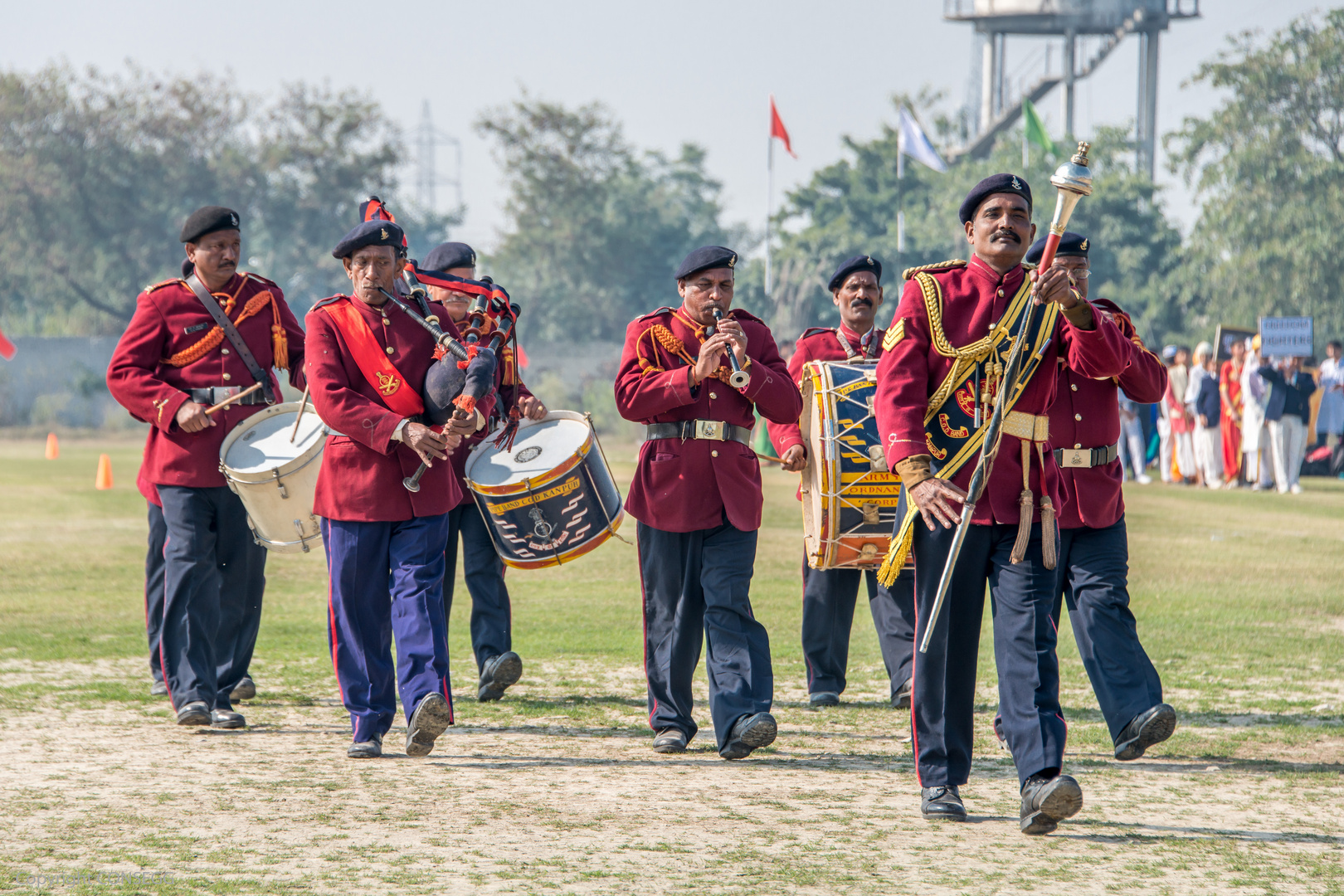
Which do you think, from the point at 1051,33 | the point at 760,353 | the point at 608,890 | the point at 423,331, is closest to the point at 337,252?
the point at 423,331

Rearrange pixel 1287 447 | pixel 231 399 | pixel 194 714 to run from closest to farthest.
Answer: pixel 194 714
pixel 231 399
pixel 1287 447

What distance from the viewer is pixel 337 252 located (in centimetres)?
632

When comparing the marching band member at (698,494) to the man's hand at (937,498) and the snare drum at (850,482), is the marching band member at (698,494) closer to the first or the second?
the snare drum at (850,482)

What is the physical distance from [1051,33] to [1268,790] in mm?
54879

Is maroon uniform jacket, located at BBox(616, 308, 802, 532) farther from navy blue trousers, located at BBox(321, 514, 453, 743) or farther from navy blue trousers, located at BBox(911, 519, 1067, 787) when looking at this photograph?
navy blue trousers, located at BBox(911, 519, 1067, 787)

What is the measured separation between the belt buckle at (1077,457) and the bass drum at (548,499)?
1.81 meters

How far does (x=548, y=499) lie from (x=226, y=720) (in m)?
1.65

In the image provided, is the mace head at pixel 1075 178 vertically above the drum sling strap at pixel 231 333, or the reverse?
the mace head at pixel 1075 178

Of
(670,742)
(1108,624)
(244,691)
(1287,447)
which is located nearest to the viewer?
(1108,624)

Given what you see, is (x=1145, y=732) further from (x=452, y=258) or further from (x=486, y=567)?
(x=452, y=258)

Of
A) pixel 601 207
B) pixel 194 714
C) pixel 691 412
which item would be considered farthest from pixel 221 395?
pixel 601 207

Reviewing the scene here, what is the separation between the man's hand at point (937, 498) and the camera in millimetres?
5043

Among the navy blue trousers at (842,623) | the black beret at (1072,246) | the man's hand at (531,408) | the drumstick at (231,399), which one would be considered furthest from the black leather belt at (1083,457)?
the drumstick at (231,399)

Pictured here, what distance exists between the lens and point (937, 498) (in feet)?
16.6
